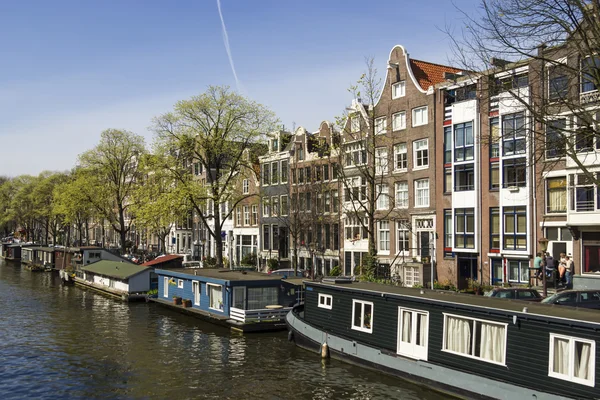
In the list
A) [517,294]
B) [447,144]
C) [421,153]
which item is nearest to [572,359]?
[517,294]

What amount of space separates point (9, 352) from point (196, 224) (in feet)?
178

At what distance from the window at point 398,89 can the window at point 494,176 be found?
35.0 feet

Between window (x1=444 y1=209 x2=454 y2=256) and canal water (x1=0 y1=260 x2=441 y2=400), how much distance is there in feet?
56.8

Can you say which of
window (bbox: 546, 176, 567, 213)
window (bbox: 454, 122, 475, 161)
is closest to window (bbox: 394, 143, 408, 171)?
window (bbox: 454, 122, 475, 161)

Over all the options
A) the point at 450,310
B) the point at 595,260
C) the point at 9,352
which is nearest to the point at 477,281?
the point at 595,260

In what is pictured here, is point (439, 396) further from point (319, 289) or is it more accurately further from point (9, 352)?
point (9, 352)

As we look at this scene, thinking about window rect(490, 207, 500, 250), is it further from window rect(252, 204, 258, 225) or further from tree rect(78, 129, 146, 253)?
tree rect(78, 129, 146, 253)

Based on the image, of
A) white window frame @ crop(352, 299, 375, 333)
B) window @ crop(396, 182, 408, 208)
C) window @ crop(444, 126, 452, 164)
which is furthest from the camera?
window @ crop(396, 182, 408, 208)

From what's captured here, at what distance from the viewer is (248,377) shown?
24.2 meters

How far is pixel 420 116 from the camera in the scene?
46.3 meters

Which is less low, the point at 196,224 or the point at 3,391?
the point at 196,224

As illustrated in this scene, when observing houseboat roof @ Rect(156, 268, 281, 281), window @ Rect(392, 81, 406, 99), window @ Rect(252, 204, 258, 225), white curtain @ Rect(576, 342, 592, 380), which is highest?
window @ Rect(392, 81, 406, 99)

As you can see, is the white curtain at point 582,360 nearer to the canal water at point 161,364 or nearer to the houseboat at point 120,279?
the canal water at point 161,364

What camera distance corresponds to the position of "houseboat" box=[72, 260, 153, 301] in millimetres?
48625
